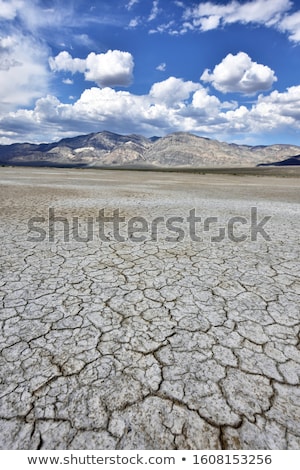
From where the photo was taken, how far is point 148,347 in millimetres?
2498

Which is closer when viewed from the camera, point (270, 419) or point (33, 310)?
point (270, 419)

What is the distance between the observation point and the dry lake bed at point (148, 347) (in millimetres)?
1750

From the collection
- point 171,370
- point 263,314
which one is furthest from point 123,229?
point 171,370

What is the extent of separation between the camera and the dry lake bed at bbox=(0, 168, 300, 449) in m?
1.75

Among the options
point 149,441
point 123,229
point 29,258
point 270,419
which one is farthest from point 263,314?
point 123,229

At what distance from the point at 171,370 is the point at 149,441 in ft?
1.99

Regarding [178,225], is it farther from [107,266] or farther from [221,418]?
[221,418]

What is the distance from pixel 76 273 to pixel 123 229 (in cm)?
289

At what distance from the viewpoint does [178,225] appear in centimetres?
755

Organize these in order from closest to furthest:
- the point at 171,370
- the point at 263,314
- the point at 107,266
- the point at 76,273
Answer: the point at 171,370, the point at 263,314, the point at 76,273, the point at 107,266
